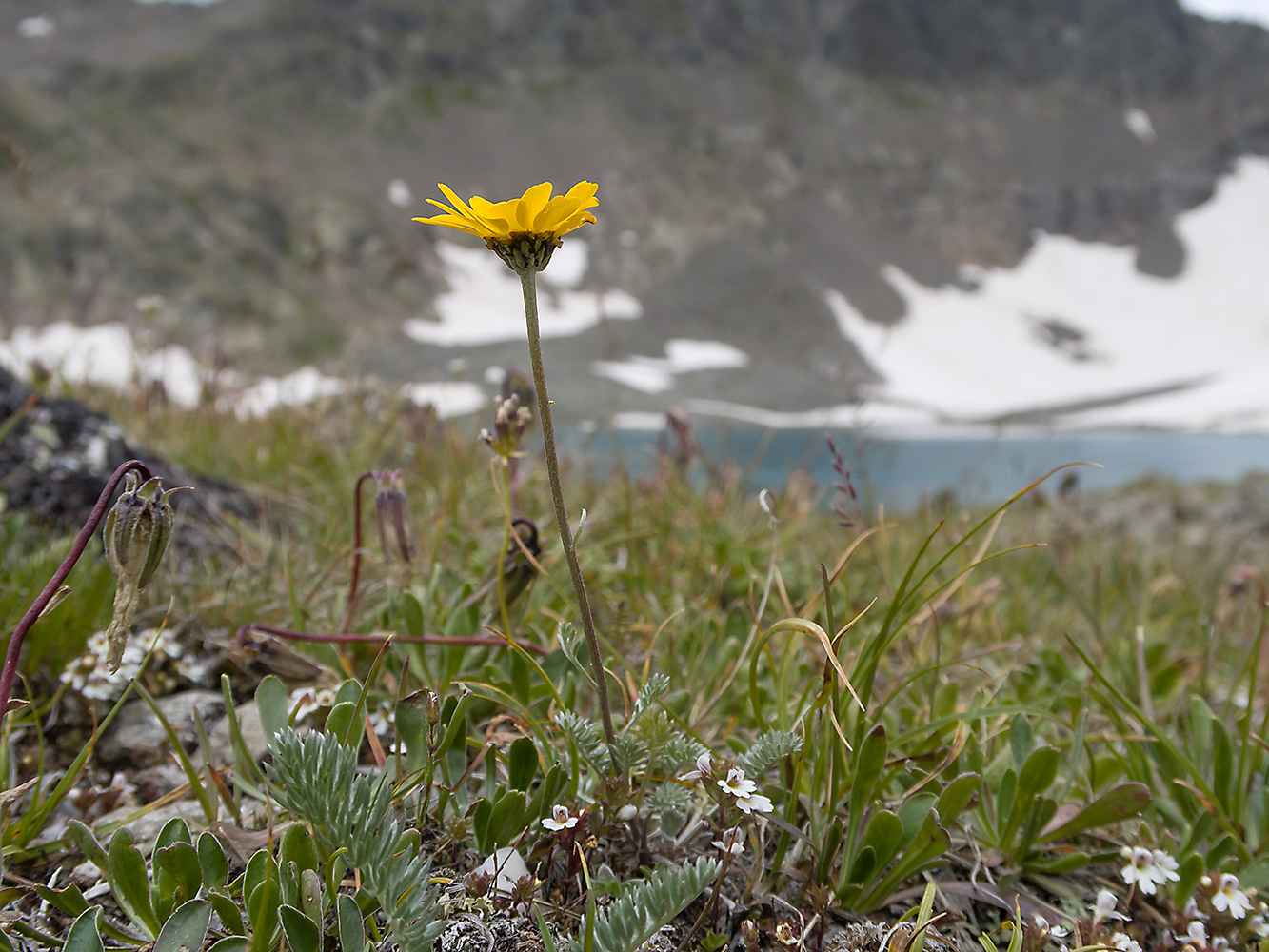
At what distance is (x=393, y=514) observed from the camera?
5.22 feet

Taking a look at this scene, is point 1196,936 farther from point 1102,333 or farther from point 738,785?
point 1102,333

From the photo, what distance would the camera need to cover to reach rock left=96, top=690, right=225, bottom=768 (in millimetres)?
1406

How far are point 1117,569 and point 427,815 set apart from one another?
3169 mm

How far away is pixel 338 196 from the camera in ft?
A: 190

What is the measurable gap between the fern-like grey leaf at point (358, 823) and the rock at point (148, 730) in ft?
2.51

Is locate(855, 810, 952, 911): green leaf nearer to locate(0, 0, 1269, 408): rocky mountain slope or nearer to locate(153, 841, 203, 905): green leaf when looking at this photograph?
locate(153, 841, 203, 905): green leaf

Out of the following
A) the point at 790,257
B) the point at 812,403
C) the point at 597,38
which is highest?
the point at 597,38

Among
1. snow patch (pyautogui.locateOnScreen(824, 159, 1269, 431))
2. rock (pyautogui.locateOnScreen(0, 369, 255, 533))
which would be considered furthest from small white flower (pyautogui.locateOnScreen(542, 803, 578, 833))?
snow patch (pyautogui.locateOnScreen(824, 159, 1269, 431))

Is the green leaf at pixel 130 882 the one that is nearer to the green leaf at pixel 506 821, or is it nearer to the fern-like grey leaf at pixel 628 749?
the green leaf at pixel 506 821

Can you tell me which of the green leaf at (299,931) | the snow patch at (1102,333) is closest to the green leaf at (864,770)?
the green leaf at (299,931)

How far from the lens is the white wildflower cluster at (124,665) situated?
4.45ft

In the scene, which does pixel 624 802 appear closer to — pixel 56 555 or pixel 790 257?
pixel 56 555

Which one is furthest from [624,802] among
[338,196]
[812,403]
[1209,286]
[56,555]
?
[1209,286]

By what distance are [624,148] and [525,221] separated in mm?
80132
